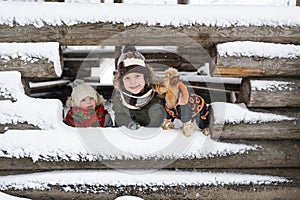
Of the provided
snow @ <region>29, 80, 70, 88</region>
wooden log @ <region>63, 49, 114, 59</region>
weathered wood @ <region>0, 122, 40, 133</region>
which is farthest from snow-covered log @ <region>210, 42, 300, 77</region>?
wooden log @ <region>63, 49, 114, 59</region>

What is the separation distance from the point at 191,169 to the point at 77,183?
36.0 inches

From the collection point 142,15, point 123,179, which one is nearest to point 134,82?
point 142,15

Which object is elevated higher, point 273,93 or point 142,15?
point 142,15

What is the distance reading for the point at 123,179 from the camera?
2.50 meters

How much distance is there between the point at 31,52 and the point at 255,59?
1.69 metres

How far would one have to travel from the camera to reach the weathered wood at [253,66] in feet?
7.85

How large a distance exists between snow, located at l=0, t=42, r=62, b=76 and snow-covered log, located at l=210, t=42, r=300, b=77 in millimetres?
1213

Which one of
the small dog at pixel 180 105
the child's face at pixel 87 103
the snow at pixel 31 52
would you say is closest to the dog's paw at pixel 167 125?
the small dog at pixel 180 105

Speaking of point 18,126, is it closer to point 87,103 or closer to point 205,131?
point 87,103

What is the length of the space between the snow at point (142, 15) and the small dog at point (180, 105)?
443mm

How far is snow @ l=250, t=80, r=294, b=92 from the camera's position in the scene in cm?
242

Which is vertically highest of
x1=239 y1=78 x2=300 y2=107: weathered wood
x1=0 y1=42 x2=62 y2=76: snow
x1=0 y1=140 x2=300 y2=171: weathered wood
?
x1=0 y1=42 x2=62 y2=76: snow

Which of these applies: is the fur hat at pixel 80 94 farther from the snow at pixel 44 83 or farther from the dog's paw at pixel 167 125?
the snow at pixel 44 83

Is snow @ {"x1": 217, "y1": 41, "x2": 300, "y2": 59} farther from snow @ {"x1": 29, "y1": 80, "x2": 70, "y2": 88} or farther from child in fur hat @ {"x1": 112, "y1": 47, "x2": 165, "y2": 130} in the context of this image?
snow @ {"x1": 29, "y1": 80, "x2": 70, "y2": 88}
